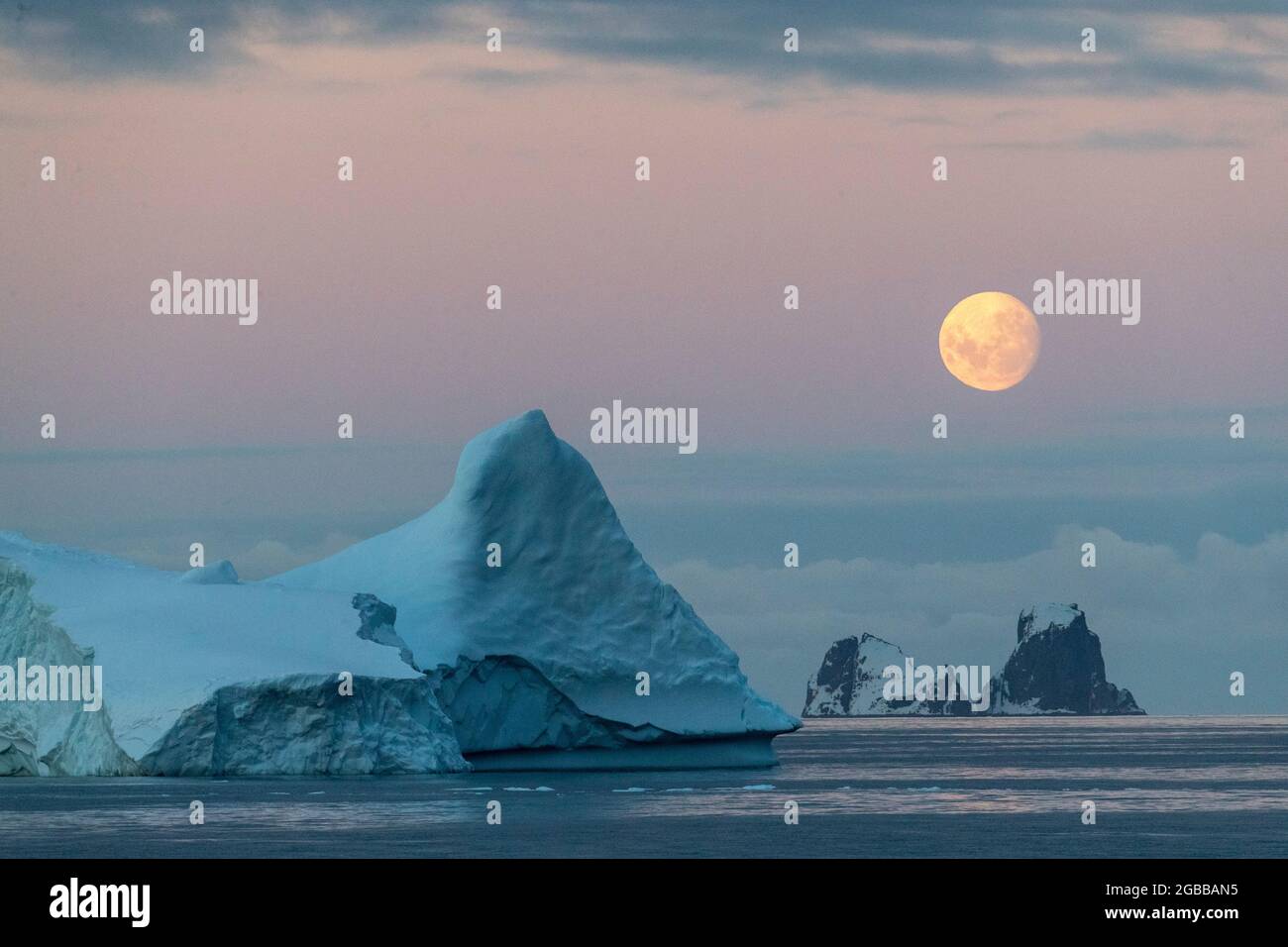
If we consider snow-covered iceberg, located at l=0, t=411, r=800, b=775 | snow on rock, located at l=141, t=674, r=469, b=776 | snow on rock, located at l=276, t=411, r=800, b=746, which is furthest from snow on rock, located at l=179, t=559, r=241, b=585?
snow on rock, located at l=141, t=674, r=469, b=776

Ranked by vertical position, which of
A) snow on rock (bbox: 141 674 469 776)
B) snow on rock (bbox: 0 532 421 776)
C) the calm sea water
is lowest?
the calm sea water

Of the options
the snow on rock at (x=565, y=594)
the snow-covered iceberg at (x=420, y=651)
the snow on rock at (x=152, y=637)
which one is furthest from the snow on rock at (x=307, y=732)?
the snow on rock at (x=565, y=594)

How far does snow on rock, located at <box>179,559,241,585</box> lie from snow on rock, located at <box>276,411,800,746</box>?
3491 millimetres

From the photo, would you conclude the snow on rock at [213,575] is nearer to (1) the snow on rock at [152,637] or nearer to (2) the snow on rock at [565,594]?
(1) the snow on rock at [152,637]

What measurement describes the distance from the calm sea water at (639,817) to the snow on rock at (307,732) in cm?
50

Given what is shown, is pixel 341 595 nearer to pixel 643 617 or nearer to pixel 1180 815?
pixel 643 617

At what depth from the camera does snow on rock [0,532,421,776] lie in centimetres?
4031

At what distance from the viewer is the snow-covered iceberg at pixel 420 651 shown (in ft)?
134

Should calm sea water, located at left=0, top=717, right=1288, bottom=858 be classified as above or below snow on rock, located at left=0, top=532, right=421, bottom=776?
below

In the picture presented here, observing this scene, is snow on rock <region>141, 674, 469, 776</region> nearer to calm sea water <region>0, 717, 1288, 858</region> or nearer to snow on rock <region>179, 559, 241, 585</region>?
calm sea water <region>0, 717, 1288, 858</region>

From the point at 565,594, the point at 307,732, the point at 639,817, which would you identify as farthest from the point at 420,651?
the point at 639,817

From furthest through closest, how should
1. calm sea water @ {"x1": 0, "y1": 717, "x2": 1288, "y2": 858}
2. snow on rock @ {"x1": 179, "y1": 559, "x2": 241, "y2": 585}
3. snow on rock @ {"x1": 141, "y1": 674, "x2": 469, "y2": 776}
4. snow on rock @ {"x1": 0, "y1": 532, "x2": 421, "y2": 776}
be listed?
snow on rock @ {"x1": 179, "y1": 559, "x2": 241, "y2": 585}
snow on rock @ {"x1": 0, "y1": 532, "x2": 421, "y2": 776}
snow on rock @ {"x1": 141, "y1": 674, "x2": 469, "y2": 776}
calm sea water @ {"x1": 0, "y1": 717, "x2": 1288, "y2": 858}
